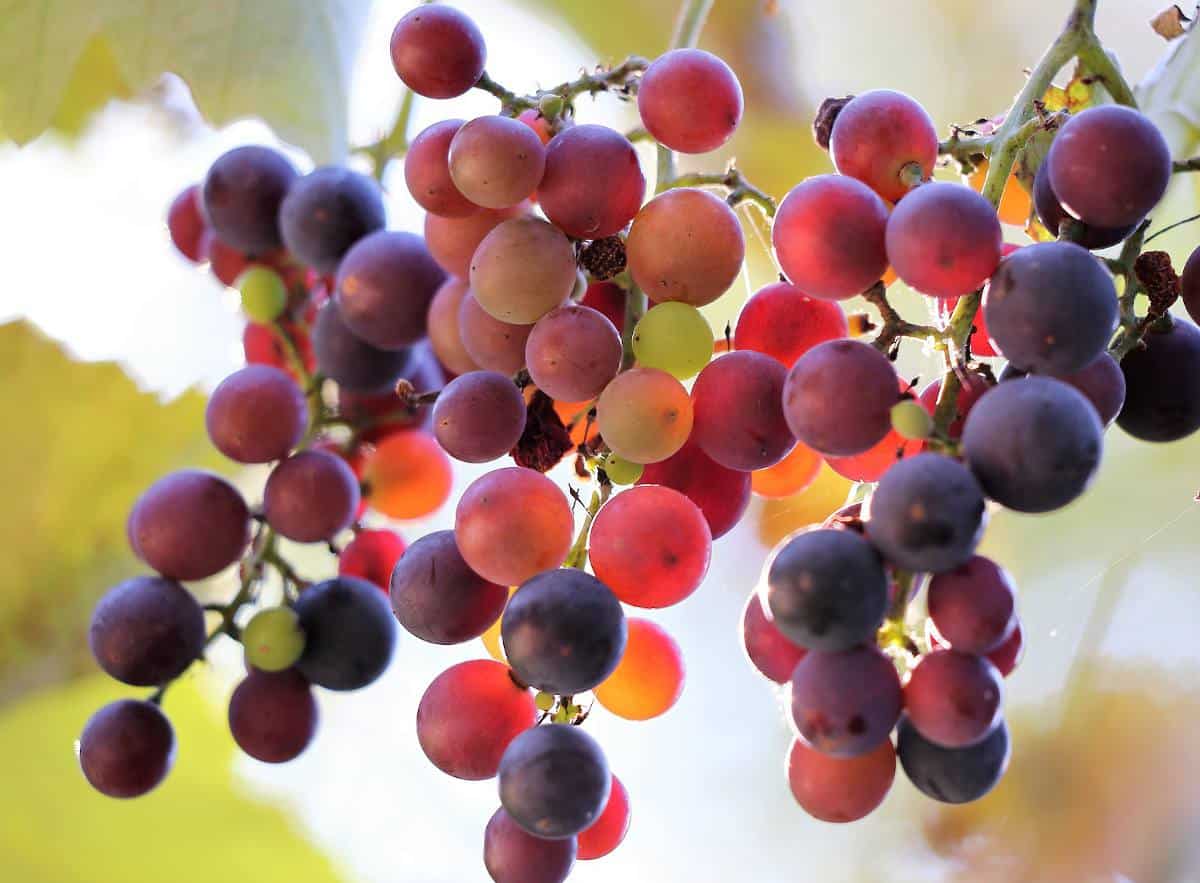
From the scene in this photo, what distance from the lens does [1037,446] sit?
0.46 m

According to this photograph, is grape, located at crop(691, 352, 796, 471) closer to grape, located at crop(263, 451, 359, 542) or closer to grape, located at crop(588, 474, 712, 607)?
grape, located at crop(588, 474, 712, 607)

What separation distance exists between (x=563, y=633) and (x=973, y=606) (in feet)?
0.64

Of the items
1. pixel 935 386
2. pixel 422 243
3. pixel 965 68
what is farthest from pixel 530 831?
pixel 965 68

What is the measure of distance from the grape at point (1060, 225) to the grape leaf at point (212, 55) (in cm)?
67

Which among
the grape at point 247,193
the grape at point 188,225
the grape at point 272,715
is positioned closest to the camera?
the grape at point 272,715

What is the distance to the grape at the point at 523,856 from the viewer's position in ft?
1.92

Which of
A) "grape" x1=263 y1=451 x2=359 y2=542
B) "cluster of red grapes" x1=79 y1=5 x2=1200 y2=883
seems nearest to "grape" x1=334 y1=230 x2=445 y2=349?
"cluster of red grapes" x1=79 y1=5 x2=1200 y2=883

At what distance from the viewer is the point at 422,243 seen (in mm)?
824

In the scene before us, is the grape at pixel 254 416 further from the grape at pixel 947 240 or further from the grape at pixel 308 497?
the grape at pixel 947 240

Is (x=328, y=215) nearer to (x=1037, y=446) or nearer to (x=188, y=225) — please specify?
(x=188, y=225)

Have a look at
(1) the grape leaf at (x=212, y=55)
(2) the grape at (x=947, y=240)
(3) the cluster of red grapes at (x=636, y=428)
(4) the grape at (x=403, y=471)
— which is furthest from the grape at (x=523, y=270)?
(1) the grape leaf at (x=212, y=55)

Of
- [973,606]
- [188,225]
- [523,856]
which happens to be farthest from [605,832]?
[188,225]

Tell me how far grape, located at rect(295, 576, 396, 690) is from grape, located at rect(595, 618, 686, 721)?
7.5 inches

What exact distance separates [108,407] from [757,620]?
0.93 m
